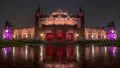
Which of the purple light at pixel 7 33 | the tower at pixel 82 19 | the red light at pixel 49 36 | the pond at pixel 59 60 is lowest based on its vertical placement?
the pond at pixel 59 60

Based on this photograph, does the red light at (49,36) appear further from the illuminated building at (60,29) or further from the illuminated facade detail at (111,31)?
the illuminated facade detail at (111,31)

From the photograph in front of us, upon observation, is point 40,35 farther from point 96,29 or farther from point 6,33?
point 96,29

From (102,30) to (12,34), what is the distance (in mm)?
45458

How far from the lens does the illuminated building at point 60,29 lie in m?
96.9

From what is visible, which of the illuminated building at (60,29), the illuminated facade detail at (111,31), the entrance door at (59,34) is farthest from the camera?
the illuminated facade detail at (111,31)

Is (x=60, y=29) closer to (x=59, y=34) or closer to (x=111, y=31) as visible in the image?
(x=59, y=34)

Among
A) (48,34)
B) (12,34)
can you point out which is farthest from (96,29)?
(12,34)

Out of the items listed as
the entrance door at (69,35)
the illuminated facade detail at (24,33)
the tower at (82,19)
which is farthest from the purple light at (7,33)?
the tower at (82,19)

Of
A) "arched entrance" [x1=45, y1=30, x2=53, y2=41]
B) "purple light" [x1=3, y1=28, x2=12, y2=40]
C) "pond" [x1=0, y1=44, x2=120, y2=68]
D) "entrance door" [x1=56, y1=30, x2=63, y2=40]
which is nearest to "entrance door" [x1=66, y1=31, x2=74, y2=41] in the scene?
"entrance door" [x1=56, y1=30, x2=63, y2=40]

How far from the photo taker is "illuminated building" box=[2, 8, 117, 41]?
96.9m

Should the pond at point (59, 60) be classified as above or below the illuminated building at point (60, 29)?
below

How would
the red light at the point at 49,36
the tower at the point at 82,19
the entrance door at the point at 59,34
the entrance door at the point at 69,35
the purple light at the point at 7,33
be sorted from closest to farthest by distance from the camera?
the entrance door at the point at 59,34 < the red light at the point at 49,36 < the entrance door at the point at 69,35 < the tower at the point at 82,19 < the purple light at the point at 7,33

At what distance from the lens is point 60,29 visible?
96500 mm

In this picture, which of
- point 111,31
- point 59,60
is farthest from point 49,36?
point 59,60
